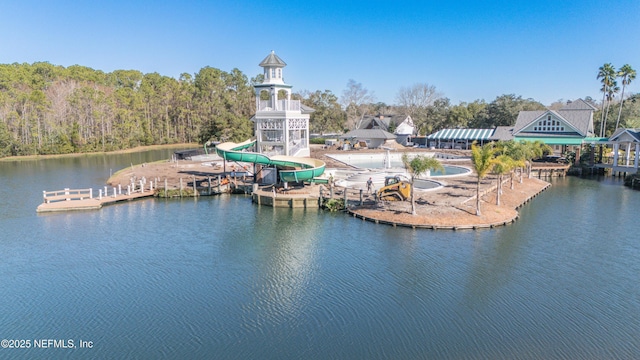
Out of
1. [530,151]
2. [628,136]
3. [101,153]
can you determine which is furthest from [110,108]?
[628,136]

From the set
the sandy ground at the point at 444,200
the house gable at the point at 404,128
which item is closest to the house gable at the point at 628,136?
the sandy ground at the point at 444,200

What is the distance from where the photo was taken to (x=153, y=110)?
3752 inches

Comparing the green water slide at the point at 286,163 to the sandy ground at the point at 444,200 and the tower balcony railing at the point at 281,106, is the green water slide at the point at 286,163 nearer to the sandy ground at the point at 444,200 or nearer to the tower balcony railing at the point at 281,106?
the sandy ground at the point at 444,200

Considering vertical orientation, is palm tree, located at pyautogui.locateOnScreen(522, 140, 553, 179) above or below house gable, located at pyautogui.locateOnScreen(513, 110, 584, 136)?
below

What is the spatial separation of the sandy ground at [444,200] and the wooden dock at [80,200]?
12.1 ft

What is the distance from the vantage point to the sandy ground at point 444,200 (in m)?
27.7

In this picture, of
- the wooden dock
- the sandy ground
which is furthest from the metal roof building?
the wooden dock

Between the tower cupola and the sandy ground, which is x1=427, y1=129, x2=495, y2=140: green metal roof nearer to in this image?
the sandy ground

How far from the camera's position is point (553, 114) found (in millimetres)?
58375

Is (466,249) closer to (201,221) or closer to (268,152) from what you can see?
(201,221)

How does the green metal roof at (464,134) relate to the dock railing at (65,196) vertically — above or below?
above

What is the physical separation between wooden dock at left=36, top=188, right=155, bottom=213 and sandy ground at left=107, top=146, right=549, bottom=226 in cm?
368

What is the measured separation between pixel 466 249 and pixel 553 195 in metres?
20.1

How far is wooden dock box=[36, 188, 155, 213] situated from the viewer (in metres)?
32.1
